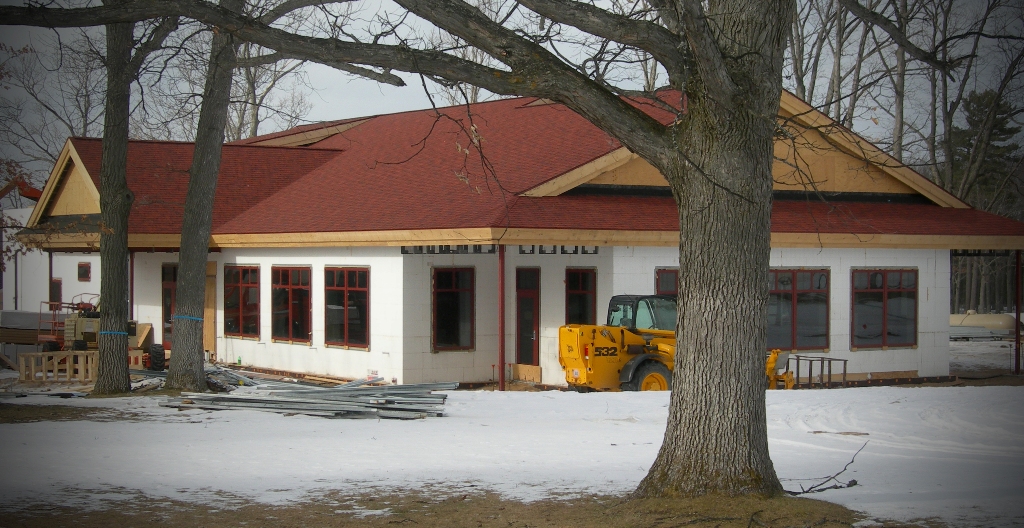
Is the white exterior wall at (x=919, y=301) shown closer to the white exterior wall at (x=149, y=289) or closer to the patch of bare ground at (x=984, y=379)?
the patch of bare ground at (x=984, y=379)

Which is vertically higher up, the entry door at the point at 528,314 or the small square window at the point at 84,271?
the small square window at the point at 84,271

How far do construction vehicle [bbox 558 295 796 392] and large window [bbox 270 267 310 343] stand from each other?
761cm

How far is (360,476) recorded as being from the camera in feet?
34.9

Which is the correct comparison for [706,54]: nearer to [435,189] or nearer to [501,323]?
[501,323]

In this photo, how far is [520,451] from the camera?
479 inches

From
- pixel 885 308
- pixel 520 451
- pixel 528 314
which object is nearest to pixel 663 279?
pixel 528 314

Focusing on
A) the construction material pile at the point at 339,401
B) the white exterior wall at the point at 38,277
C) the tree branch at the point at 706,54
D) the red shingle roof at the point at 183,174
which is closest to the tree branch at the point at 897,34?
the tree branch at the point at 706,54

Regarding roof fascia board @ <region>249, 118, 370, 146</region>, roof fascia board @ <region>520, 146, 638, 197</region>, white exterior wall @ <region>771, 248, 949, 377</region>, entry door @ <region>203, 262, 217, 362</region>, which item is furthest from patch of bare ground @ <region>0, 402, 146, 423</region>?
roof fascia board @ <region>249, 118, 370, 146</region>

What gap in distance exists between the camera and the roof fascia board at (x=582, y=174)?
2172cm

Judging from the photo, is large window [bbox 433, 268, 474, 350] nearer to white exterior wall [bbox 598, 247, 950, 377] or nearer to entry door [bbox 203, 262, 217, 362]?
white exterior wall [bbox 598, 247, 950, 377]

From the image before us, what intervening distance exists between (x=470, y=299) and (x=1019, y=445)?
12290 millimetres

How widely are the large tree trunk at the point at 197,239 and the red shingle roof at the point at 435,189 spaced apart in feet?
11.5

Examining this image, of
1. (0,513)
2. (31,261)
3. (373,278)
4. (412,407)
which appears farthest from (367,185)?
(31,261)

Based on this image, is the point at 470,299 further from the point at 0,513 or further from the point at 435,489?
the point at 0,513
